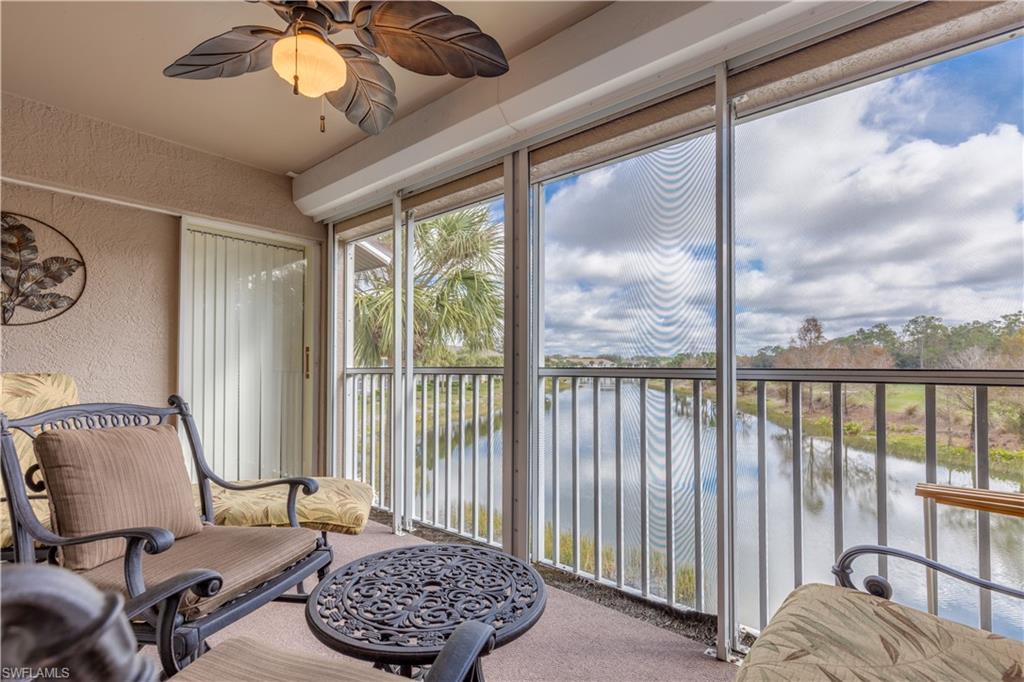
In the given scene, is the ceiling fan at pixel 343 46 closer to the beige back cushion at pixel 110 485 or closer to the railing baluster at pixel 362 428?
the beige back cushion at pixel 110 485

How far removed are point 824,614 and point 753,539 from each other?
908 mm

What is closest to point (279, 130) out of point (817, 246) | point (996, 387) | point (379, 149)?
point (379, 149)

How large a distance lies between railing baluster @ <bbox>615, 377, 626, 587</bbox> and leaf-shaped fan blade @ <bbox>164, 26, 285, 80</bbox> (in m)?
1.99

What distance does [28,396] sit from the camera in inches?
95.5

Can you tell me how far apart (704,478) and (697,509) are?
0.14 metres

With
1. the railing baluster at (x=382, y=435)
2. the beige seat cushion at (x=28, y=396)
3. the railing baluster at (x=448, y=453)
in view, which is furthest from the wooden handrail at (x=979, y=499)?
the beige seat cushion at (x=28, y=396)

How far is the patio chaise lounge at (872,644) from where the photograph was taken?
947 millimetres

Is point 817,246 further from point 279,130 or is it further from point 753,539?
point 279,130

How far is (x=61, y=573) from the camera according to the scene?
0.30 meters

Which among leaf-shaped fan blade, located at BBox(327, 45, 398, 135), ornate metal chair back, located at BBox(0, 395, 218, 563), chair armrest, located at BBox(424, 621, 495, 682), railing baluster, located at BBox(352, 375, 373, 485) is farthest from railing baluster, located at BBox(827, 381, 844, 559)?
railing baluster, located at BBox(352, 375, 373, 485)

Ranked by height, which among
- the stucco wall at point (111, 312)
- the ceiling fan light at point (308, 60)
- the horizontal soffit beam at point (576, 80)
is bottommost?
the stucco wall at point (111, 312)

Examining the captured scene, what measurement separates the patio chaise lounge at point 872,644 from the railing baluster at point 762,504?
2.32 feet

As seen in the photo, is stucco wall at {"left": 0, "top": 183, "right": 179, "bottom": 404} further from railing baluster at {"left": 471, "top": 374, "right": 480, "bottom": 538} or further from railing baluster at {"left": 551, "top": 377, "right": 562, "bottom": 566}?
railing baluster at {"left": 551, "top": 377, "right": 562, "bottom": 566}

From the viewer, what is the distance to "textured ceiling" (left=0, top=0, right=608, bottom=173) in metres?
2.07
